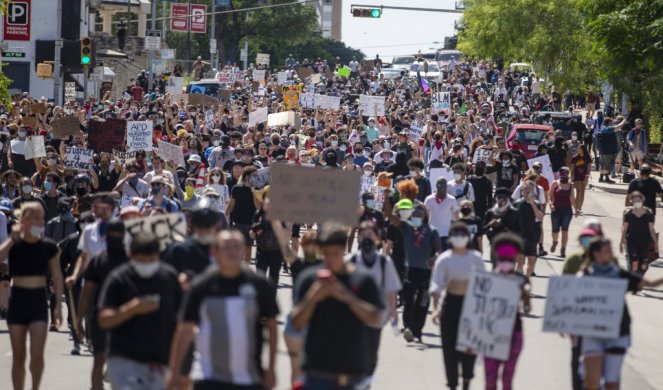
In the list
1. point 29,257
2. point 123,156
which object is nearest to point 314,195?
point 29,257

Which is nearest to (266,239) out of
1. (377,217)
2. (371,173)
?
(377,217)

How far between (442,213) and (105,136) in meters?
8.70

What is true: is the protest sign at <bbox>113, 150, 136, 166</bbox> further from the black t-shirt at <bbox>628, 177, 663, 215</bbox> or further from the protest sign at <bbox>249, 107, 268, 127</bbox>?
the protest sign at <bbox>249, 107, 268, 127</bbox>

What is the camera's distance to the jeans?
16.1 meters

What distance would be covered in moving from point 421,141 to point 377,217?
14194mm

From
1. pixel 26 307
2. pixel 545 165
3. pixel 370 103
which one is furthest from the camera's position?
pixel 370 103

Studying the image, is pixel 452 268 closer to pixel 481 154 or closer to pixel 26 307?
pixel 26 307

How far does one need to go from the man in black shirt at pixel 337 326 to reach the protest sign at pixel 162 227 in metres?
3.40

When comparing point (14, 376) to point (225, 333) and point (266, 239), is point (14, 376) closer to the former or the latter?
point (225, 333)

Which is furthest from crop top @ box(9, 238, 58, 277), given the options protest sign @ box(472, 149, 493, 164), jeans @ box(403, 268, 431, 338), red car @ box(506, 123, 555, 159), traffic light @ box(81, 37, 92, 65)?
red car @ box(506, 123, 555, 159)

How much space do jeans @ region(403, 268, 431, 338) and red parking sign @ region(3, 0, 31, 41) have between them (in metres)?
38.1

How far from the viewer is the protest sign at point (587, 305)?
11.3 meters

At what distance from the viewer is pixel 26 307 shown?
40.7 ft

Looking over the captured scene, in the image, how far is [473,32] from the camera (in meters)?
66.9
